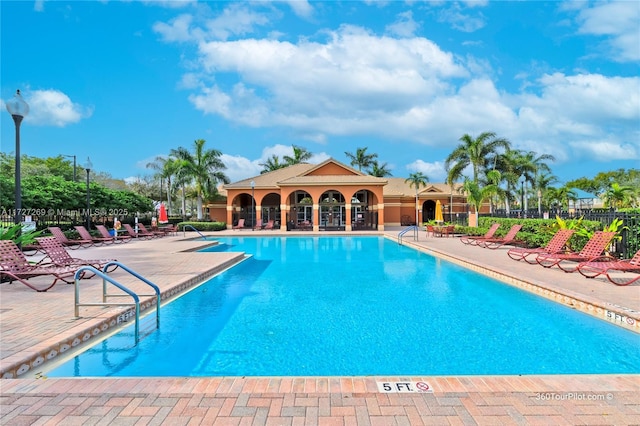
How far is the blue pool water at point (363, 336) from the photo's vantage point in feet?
15.3

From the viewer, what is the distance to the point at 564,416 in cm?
289

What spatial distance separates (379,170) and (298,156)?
10885mm

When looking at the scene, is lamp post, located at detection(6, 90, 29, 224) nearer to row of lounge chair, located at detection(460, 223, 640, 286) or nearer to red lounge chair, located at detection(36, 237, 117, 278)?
red lounge chair, located at detection(36, 237, 117, 278)

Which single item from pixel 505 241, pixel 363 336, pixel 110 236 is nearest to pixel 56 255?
pixel 363 336

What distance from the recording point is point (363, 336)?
5.80 meters

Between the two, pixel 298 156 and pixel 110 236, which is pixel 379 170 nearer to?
pixel 298 156

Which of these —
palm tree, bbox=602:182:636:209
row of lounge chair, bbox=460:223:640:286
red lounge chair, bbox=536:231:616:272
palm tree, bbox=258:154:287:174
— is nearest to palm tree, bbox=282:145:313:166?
palm tree, bbox=258:154:287:174

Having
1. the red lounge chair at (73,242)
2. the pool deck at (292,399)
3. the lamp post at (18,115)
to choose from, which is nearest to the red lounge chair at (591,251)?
the pool deck at (292,399)

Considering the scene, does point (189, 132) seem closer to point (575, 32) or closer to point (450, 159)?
point (450, 159)

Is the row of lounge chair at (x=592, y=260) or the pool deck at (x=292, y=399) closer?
the pool deck at (x=292, y=399)

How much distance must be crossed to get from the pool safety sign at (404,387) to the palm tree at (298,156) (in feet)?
156

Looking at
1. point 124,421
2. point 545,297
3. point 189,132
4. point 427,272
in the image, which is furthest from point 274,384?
point 189,132

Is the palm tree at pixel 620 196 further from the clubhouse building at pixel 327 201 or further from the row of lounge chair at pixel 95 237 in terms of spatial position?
the row of lounge chair at pixel 95 237

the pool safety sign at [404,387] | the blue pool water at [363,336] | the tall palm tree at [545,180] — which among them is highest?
the tall palm tree at [545,180]
